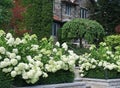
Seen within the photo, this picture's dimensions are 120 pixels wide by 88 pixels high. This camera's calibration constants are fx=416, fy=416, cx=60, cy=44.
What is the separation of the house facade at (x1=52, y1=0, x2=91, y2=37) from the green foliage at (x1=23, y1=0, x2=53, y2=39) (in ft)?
28.1

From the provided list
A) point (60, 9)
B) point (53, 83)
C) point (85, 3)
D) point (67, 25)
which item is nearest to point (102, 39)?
point (67, 25)

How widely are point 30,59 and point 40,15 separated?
1988 centimetres

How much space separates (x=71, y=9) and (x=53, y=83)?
33.5 metres

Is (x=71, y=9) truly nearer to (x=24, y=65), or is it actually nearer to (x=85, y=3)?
(x=85, y=3)

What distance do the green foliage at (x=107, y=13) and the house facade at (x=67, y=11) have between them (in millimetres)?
1689

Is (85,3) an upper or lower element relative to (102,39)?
upper

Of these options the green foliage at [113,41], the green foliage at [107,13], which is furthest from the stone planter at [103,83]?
the green foliage at [107,13]

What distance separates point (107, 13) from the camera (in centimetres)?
4541

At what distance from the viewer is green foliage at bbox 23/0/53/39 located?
95.5ft

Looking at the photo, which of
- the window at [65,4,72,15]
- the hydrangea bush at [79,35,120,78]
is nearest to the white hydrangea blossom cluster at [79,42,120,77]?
the hydrangea bush at [79,35,120,78]

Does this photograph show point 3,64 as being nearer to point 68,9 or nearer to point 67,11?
point 67,11

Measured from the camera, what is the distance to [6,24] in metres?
25.6

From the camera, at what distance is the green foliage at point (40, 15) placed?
29.1 meters

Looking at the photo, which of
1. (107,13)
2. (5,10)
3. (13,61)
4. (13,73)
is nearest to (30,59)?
(13,61)
